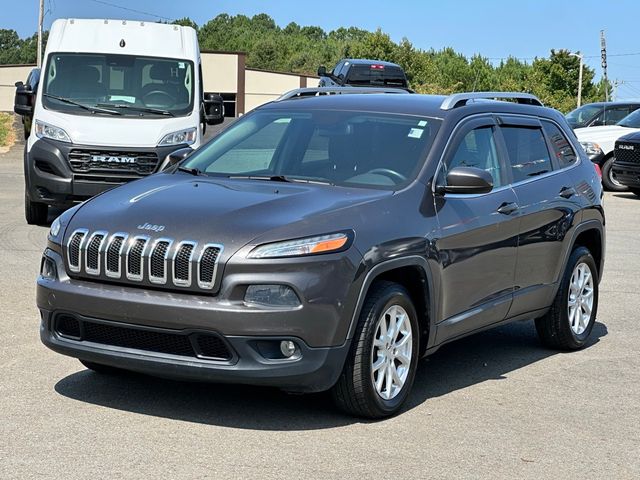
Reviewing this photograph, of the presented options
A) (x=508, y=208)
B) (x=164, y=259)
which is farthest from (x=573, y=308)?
(x=164, y=259)

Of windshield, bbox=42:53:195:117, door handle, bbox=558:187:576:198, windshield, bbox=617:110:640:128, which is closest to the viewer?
door handle, bbox=558:187:576:198

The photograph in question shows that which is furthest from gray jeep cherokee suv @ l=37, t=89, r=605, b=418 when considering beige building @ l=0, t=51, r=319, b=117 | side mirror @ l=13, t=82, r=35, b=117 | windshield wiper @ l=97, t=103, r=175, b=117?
beige building @ l=0, t=51, r=319, b=117

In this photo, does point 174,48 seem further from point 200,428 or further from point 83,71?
point 200,428

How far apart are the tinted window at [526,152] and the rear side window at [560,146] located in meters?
0.14

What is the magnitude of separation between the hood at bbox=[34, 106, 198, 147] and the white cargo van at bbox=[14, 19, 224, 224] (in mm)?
12

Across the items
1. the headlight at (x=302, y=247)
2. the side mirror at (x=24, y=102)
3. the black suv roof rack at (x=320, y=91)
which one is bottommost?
the side mirror at (x=24, y=102)

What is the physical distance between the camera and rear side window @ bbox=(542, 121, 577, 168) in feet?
26.8

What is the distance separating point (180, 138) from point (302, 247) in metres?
9.08

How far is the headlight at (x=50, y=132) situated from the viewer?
1398 centimetres

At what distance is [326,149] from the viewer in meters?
6.92

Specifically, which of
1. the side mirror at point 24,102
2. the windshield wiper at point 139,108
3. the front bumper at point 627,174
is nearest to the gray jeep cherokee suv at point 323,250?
the windshield wiper at point 139,108

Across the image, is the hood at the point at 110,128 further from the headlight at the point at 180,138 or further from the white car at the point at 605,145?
the white car at the point at 605,145

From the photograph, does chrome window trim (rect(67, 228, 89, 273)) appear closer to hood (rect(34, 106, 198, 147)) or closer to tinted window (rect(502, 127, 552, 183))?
tinted window (rect(502, 127, 552, 183))

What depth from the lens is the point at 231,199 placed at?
240 inches
